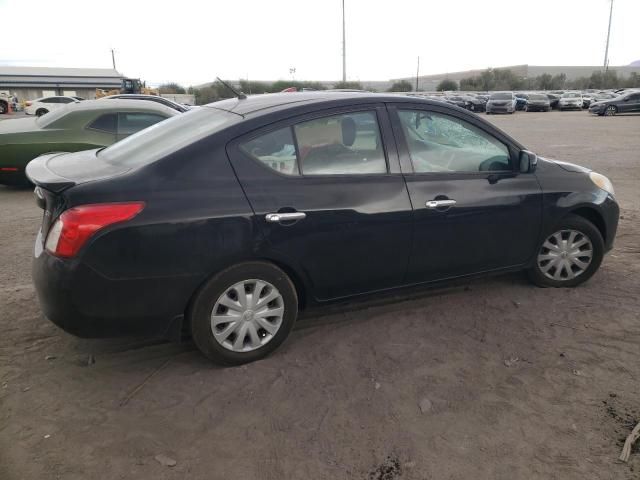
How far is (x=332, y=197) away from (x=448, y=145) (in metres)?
1.14

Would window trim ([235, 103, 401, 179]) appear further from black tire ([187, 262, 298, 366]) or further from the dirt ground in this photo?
the dirt ground

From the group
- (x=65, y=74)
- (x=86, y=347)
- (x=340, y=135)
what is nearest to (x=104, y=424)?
(x=86, y=347)

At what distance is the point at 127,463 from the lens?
7.93 ft

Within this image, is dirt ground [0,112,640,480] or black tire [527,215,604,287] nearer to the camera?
dirt ground [0,112,640,480]

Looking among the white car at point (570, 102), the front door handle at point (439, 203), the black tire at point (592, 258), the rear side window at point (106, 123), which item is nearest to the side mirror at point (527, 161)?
the black tire at point (592, 258)

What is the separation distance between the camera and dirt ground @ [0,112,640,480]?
7.97 feet

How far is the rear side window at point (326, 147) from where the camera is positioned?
125 inches

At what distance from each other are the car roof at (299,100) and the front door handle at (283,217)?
72 cm

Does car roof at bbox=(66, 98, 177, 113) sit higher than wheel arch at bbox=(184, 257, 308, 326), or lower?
higher

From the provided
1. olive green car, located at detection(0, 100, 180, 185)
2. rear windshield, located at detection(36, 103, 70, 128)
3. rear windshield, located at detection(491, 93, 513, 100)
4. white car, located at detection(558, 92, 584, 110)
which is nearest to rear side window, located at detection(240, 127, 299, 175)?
olive green car, located at detection(0, 100, 180, 185)

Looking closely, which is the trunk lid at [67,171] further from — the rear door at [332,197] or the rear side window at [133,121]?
the rear side window at [133,121]

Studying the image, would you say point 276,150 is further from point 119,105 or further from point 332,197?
point 119,105

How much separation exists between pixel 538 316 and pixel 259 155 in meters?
2.43

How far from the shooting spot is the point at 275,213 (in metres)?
3.06
